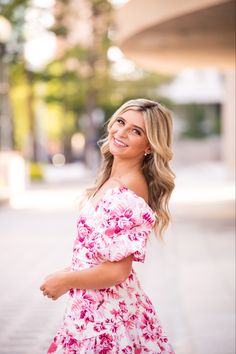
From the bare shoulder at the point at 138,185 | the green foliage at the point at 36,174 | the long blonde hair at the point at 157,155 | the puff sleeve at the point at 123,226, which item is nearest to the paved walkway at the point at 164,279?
the long blonde hair at the point at 157,155

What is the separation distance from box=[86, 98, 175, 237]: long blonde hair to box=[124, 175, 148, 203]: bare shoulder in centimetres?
6

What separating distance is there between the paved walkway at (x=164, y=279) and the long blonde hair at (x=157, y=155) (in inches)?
31.3

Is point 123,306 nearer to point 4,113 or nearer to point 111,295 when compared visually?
point 111,295

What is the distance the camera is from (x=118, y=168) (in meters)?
3.49

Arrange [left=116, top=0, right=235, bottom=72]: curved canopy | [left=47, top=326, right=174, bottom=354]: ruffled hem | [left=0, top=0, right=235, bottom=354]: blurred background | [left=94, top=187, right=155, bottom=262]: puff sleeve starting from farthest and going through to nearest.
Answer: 1. [left=116, top=0, right=235, bottom=72]: curved canopy
2. [left=0, top=0, right=235, bottom=354]: blurred background
3. [left=47, top=326, right=174, bottom=354]: ruffled hem
4. [left=94, top=187, right=155, bottom=262]: puff sleeve

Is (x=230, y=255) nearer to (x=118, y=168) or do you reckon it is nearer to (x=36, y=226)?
(x=36, y=226)

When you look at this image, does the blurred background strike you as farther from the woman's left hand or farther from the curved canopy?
the woman's left hand

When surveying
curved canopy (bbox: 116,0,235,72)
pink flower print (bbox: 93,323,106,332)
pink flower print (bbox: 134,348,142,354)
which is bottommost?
pink flower print (bbox: 134,348,142,354)

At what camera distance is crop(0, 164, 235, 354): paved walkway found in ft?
22.2

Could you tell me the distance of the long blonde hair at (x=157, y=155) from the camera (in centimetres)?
338

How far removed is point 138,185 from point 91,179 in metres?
28.5

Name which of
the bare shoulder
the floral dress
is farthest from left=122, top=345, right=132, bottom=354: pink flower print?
the bare shoulder

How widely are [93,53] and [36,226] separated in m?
22.9

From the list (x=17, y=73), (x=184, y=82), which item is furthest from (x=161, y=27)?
(x=184, y=82)
